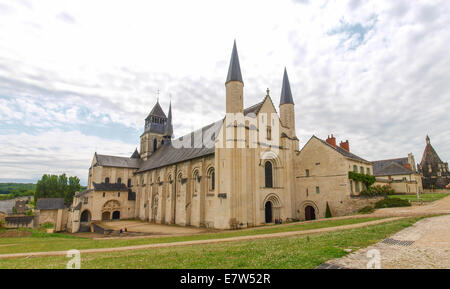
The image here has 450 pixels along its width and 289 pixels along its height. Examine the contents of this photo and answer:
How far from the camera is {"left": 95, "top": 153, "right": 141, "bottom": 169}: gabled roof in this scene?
Answer: 49.7m

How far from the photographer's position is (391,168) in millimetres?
44781

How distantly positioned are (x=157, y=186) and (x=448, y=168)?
62559 mm

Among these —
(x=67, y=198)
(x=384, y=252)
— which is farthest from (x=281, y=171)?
(x=67, y=198)

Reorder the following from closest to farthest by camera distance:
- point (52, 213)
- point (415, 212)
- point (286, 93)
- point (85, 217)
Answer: point (415, 212)
point (286, 93)
point (52, 213)
point (85, 217)

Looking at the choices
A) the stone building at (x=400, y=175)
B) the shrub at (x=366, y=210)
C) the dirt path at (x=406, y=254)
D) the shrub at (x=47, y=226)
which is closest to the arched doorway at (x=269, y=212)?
the shrub at (x=366, y=210)

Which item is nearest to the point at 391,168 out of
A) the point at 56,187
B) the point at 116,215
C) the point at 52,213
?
the point at 116,215

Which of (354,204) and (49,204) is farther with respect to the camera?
(49,204)

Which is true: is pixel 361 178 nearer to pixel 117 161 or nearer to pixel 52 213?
pixel 117 161

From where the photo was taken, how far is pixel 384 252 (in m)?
7.55

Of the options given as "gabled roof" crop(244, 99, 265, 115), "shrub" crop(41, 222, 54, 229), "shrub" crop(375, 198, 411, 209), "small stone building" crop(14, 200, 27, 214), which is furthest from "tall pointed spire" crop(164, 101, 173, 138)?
"shrub" crop(375, 198, 411, 209)

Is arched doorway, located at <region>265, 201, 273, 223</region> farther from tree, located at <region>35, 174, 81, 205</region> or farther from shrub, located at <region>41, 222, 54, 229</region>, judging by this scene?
tree, located at <region>35, 174, 81, 205</region>

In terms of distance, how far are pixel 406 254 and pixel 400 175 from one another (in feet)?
143

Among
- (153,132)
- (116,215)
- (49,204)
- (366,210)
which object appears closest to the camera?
(366,210)

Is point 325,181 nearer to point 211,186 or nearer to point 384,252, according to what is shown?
point 211,186
